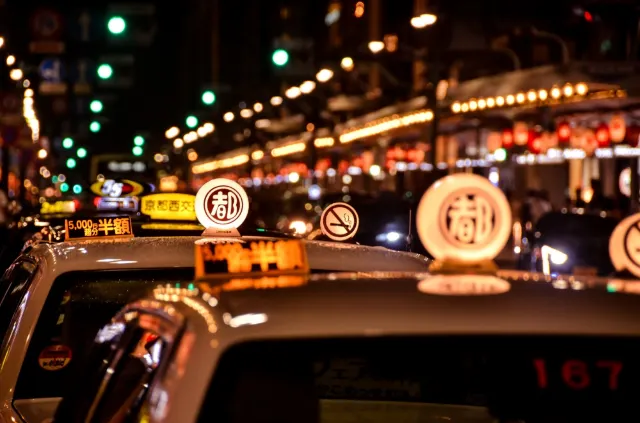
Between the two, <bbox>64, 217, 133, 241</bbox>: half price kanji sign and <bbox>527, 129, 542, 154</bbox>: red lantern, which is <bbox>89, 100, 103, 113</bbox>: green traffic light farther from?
<bbox>64, 217, 133, 241</bbox>: half price kanji sign

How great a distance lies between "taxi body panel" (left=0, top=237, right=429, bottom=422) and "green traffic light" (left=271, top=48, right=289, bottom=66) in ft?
58.2

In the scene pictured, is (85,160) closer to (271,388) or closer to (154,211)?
(154,211)

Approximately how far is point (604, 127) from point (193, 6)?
150 m

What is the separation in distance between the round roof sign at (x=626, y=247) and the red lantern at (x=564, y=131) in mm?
27817

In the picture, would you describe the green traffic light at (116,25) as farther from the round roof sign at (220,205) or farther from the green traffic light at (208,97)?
the round roof sign at (220,205)

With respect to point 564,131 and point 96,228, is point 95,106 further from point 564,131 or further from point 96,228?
point 96,228

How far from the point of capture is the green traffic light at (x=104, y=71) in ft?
84.4

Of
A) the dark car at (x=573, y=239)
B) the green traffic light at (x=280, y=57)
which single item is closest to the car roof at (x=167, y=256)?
the dark car at (x=573, y=239)

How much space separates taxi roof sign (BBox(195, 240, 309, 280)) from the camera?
345 centimetres

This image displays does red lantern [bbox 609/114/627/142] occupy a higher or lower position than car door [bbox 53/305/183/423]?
higher

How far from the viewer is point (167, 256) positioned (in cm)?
531

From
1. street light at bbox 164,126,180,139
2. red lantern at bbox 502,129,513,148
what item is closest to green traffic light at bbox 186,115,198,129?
red lantern at bbox 502,129,513,148

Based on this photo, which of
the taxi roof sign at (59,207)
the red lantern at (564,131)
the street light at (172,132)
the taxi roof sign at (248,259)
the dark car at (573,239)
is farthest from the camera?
the street light at (172,132)

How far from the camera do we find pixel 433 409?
4402 millimetres
